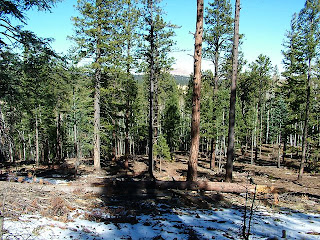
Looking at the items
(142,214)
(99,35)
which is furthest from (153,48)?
(142,214)

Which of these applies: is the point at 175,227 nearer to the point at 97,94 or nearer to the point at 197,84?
the point at 197,84

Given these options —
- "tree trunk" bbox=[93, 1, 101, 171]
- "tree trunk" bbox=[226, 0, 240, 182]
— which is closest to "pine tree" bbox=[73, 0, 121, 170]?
"tree trunk" bbox=[93, 1, 101, 171]

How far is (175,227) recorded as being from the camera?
636cm

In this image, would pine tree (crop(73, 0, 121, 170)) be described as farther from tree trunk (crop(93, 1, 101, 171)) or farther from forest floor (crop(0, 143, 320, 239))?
forest floor (crop(0, 143, 320, 239))

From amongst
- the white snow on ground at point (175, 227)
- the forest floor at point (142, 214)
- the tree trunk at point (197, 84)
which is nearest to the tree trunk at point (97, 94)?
the forest floor at point (142, 214)

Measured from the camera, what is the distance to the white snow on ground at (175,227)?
5.27 m

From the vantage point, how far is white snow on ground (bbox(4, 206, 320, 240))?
5266mm

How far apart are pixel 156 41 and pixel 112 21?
12.8 ft

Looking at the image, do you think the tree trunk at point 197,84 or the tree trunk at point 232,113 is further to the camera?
the tree trunk at point 232,113

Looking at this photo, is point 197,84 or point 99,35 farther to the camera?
point 99,35

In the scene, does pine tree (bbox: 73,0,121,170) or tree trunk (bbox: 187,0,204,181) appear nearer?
tree trunk (bbox: 187,0,204,181)

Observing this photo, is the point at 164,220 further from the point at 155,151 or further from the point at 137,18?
the point at 155,151

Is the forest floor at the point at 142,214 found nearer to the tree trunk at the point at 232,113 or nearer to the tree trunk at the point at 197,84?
the tree trunk at the point at 232,113

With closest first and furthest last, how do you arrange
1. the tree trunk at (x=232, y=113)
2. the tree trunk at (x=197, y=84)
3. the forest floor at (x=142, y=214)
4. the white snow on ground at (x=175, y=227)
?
the white snow on ground at (x=175, y=227) < the forest floor at (x=142, y=214) < the tree trunk at (x=197, y=84) < the tree trunk at (x=232, y=113)
